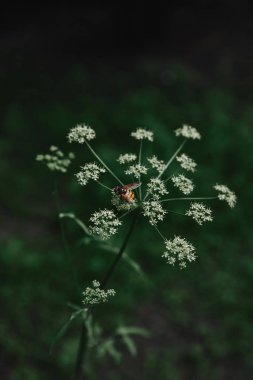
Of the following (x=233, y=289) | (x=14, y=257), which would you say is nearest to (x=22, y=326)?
(x=14, y=257)

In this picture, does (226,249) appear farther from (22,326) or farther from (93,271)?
(22,326)

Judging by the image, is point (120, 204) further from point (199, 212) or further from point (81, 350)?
point (81, 350)

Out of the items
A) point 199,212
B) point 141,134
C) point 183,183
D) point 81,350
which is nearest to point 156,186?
point 183,183

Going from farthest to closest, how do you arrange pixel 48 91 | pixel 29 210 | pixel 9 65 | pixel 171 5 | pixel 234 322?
pixel 171 5, pixel 9 65, pixel 48 91, pixel 29 210, pixel 234 322

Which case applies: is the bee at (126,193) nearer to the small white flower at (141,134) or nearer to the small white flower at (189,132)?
the small white flower at (141,134)

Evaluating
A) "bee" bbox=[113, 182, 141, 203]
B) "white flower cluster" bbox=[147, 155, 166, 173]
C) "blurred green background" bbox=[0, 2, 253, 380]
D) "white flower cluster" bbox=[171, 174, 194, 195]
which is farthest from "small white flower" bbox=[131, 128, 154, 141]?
"blurred green background" bbox=[0, 2, 253, 380]

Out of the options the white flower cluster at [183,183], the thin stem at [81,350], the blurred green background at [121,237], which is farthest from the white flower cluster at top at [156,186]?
the thin stem at [81,350]
